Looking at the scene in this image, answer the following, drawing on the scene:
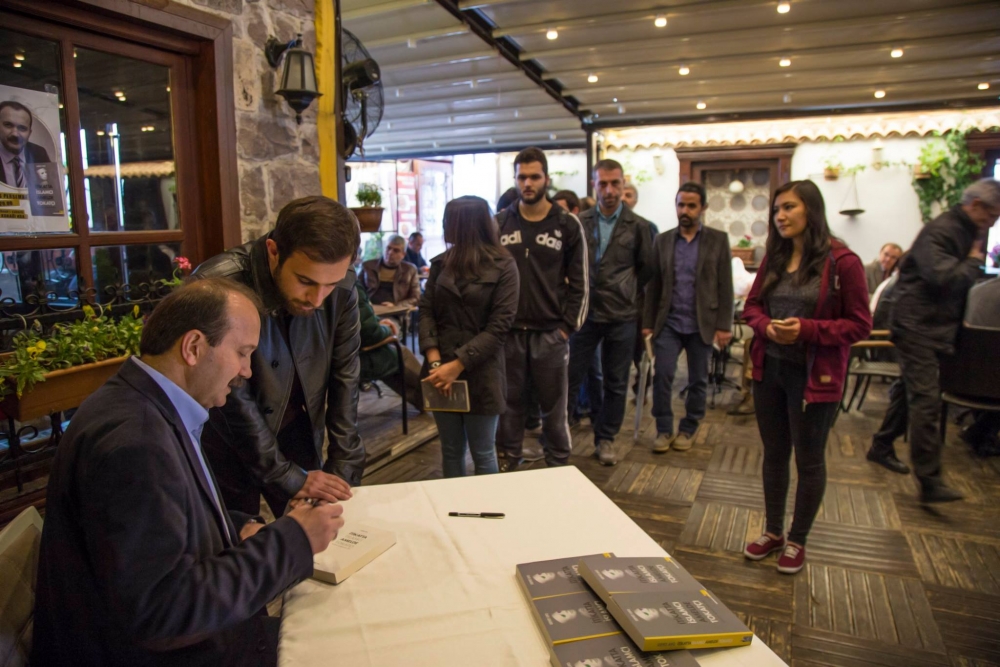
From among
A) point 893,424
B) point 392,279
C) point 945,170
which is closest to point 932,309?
point 893,424

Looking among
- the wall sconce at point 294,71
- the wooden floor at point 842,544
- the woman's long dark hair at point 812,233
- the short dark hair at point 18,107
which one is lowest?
the wooden floor at point 842,544

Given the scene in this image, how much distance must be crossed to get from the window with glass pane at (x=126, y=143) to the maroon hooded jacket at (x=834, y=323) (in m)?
2.66

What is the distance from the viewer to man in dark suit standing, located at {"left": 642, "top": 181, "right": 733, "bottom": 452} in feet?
13.8

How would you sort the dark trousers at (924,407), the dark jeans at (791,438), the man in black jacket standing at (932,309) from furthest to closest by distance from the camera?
1. the dark trousers at (924,407)
2. the man in black jacket standing at (932,309)
3. the dark jeans at (791,438)

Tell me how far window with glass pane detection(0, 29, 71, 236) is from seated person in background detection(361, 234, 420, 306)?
477cm

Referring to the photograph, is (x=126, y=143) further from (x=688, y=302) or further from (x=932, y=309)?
(x=932, y=309)

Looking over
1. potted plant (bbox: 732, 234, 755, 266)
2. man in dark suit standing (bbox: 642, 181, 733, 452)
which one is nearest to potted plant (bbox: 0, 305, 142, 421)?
man in dark suit standing (bbox: 642, 181, 733, 452)

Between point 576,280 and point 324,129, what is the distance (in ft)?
5.00

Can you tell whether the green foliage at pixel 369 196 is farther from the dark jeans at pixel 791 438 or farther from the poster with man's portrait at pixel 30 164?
the dark jeans at pixel 791 438

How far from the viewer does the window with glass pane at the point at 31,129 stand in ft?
7.23

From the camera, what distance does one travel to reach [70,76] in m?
2.36

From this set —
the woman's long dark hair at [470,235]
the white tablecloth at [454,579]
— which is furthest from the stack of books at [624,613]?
the woman's long dark hair at [470,235]

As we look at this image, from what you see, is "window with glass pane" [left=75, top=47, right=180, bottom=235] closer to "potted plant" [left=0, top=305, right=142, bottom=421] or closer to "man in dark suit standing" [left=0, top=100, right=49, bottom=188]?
"man in dark suit standing" [left=0, top=100, right=49, bottom=188]

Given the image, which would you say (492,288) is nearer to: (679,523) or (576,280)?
(576,280)
